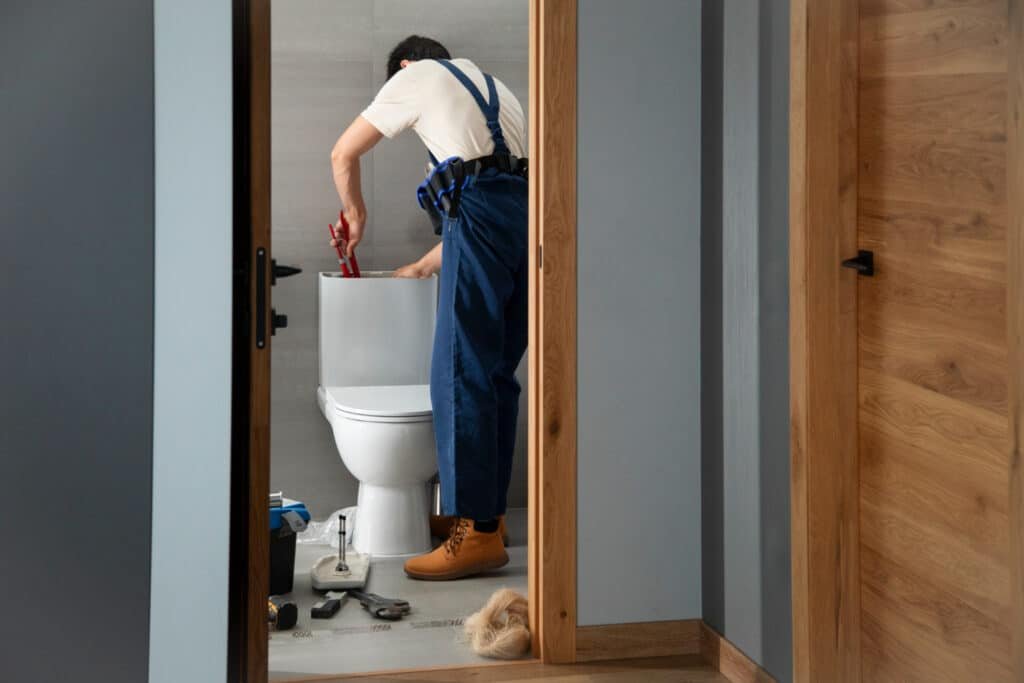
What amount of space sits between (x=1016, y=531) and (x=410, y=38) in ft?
8.59

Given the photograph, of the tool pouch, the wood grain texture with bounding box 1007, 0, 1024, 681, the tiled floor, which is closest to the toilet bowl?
the tiled floor

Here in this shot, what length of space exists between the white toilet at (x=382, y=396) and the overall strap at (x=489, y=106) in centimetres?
68

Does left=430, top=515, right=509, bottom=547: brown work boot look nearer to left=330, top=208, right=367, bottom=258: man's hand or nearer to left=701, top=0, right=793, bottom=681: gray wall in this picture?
left=330, top=208, right=367, bottom=258: man's hand

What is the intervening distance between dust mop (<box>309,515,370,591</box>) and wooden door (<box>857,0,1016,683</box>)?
1.51 metres

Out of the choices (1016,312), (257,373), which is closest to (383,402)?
(257,373)

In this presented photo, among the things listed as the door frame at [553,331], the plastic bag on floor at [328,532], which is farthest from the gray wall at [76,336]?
the plastic bag on floor at [328,532]

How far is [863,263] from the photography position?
2.13 metres

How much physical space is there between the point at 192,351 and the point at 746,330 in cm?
118

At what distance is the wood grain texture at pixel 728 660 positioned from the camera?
7.93 ft

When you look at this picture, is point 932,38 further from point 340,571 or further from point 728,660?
point 340,571

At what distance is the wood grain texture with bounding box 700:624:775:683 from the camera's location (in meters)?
2.42

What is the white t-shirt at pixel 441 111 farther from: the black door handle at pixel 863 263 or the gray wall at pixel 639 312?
the black door handle at pixel 863 263

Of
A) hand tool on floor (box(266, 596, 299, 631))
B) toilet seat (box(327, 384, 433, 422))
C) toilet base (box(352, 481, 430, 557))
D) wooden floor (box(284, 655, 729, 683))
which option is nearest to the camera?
wooden floor (box(284, 655, 729, 683))

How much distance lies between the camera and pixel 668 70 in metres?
2.61
